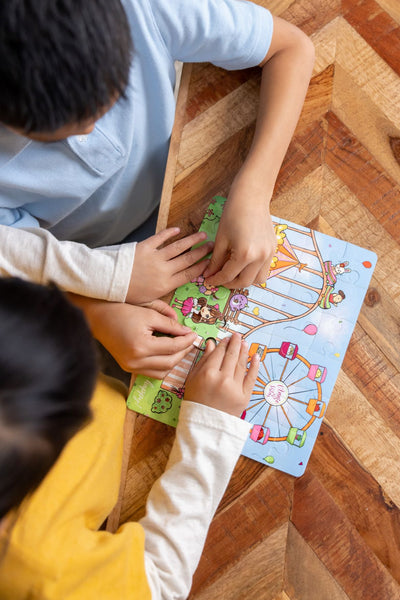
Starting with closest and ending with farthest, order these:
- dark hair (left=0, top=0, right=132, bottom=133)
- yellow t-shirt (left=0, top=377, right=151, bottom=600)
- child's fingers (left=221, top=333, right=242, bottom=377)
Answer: dark hair (left=0, top=0, right=132, bottom=133), yellow t-shirt (left=0, top=377, right=151, bottom=600), child's fingers (left=221, top=333, right=242, bottom=377)

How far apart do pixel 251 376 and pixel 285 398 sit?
0.17 feet

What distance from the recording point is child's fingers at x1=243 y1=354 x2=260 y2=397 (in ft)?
2.16

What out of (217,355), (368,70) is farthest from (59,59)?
(368,70)

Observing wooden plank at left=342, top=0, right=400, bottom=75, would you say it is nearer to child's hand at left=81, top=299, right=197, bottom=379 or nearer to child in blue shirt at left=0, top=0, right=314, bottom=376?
child in blue shirt at left=0, top=0, right=314, bottom=376


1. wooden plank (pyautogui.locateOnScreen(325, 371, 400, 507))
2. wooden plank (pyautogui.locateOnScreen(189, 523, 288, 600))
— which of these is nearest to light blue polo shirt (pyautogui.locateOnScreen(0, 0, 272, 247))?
wooden plank (pyautogui.locateOnScreen(325, 371, 400, 507))

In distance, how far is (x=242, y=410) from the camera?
2.15ft

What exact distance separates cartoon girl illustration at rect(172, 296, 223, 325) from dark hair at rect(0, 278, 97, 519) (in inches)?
8.0

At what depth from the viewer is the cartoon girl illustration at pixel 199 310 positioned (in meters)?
0.69

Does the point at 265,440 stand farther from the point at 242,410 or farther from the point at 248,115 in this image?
the point at 248,115

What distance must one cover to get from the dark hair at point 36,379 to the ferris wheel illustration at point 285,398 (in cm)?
24

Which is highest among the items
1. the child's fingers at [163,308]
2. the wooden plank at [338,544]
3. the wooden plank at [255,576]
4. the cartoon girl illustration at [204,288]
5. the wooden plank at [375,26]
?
the wooden plank at [375,26]

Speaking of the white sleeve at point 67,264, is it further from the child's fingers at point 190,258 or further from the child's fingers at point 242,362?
the child's fingers at point 242,362

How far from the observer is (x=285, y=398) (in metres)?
0.66

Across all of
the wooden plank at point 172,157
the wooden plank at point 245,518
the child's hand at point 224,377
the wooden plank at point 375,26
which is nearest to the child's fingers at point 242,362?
the child's hand at point 224,377
